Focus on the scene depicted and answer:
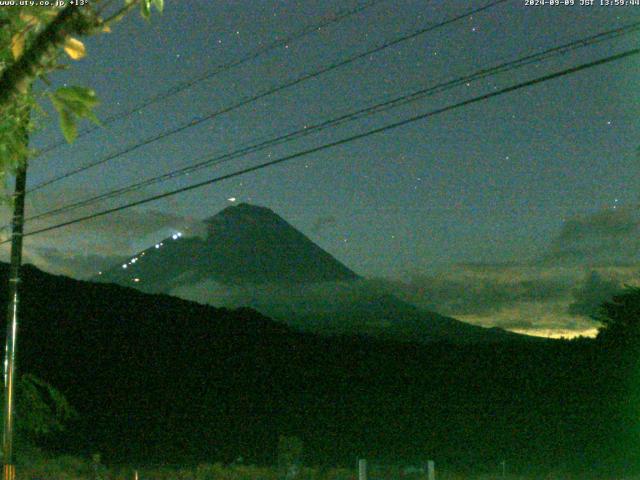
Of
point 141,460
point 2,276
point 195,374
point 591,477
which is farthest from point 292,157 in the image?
point 195,374

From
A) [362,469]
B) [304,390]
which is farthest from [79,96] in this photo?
[304,390]

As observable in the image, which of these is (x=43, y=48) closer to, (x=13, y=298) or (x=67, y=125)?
(x=67, y=125)

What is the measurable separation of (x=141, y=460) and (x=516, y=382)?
36.0 metres

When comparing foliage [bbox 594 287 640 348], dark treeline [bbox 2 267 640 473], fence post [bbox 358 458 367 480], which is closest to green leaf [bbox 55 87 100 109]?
fence post [bbox 358 458 367 480]

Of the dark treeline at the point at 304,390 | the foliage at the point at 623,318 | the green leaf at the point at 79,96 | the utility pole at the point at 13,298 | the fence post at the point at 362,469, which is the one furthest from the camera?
the foliage at the point at 623,318

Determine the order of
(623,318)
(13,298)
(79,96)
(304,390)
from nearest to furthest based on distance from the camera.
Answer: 1. (79,96)
2. (13,298)
3. (623,318)
4. (304,390)

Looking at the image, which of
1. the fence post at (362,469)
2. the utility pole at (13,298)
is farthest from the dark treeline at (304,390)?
the utility pole at (13,298)

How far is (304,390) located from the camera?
6556 cm

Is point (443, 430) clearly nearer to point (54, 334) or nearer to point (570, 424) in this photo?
point (570, 424)

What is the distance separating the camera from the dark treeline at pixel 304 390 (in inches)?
1564

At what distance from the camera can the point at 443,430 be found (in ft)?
156

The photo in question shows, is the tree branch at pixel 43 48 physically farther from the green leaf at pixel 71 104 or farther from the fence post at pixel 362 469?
the fence post at pixel 362 469

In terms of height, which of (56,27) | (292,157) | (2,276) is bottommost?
(56,27)

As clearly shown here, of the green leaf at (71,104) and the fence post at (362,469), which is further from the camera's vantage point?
the fence post at (362,469)
